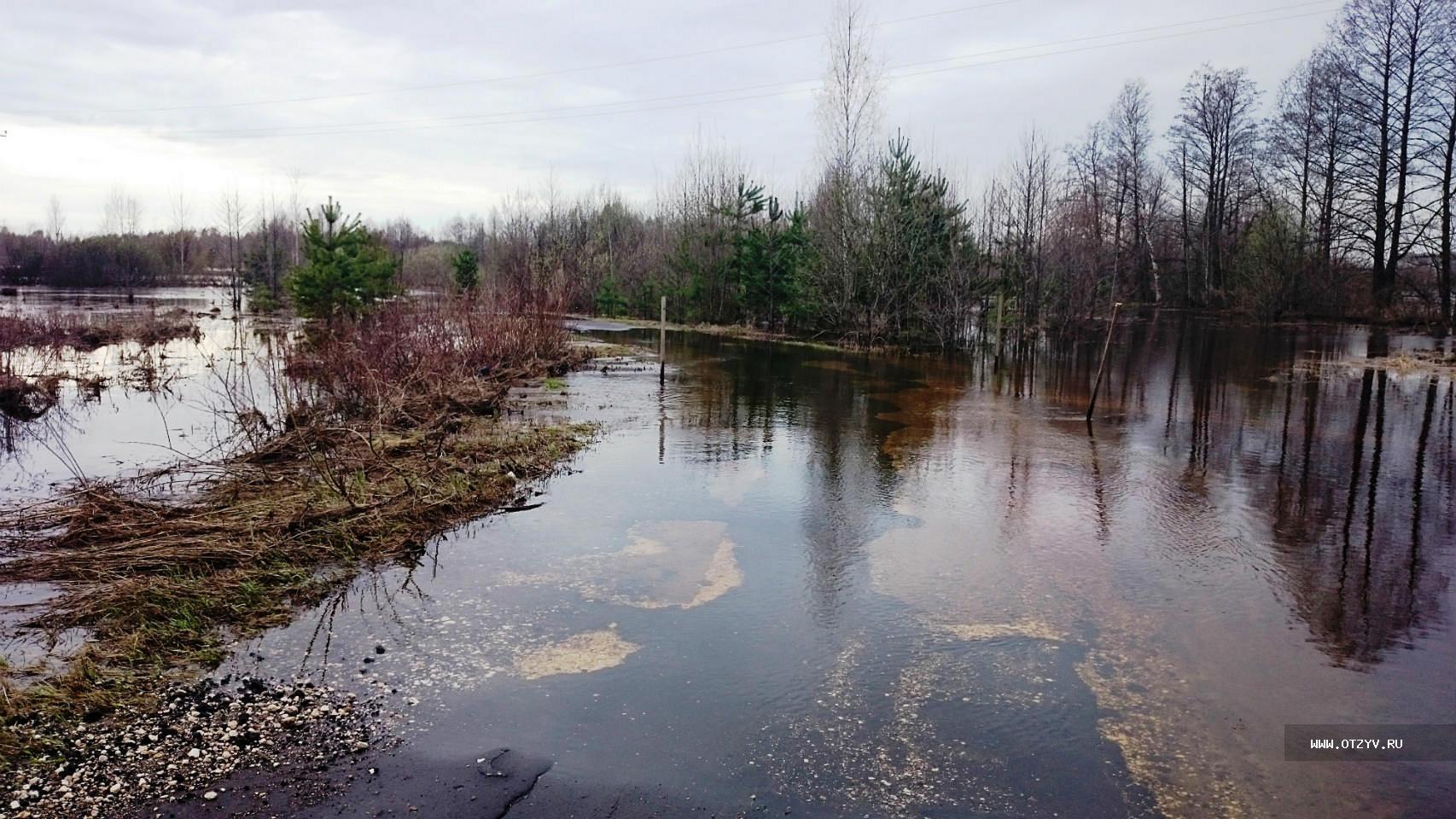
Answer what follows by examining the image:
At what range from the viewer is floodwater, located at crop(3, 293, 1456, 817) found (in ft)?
15.1

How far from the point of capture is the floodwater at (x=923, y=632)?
15.1 ft

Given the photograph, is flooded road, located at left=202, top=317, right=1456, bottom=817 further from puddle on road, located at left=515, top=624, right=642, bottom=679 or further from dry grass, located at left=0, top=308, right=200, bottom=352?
dry grass, located at left=0, top=308, right=200, bottom=352

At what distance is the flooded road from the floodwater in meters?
0.03

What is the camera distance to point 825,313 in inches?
1252

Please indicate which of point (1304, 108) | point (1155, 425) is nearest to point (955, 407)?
point (1155, 425)

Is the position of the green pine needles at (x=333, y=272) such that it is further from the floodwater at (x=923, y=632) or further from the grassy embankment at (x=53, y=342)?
the floodwater at (x=923, y=632)

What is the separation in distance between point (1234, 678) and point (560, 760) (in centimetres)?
432

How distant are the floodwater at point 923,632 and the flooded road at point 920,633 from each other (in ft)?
0.09

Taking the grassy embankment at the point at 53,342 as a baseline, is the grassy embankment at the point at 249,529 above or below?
below

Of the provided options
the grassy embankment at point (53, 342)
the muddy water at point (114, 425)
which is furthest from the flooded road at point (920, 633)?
the grassy embankment at point (53, 342)

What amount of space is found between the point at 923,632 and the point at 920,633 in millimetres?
24

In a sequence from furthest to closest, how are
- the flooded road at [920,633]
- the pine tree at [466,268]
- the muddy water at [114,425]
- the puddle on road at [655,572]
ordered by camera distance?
the pine tree at [466,268] < the puddle on road at [655,572] < the muddy water at [114,425] < the flooded road at [920,633]

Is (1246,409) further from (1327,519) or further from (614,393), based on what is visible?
(614,393)

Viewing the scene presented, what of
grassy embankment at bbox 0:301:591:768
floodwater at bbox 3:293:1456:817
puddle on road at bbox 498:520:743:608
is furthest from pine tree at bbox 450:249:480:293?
puddle on road at bbox 498:520:743:608
